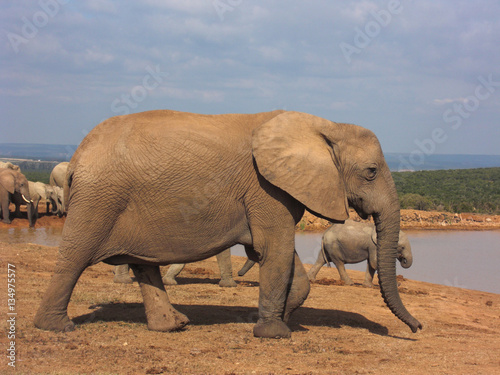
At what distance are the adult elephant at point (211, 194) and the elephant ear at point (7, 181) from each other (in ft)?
60.3

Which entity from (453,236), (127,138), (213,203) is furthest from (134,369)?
(453,236)

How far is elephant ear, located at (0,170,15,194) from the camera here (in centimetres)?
2348

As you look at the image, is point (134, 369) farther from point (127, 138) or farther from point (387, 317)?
point (387, 317)

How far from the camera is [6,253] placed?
520 inches

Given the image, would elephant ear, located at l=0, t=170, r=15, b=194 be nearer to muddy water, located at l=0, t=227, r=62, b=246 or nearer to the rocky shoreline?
muddy water, located at l=0, t=227, r=62, b=246

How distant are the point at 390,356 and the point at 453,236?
21969 mm

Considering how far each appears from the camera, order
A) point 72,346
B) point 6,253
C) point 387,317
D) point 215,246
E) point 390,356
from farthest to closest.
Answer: point 6,253, point 387,317, point 215,246, point 390,356, point 72,346

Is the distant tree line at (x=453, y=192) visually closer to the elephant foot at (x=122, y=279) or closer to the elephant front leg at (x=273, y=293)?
the elephant foot at (x=122, y=279)

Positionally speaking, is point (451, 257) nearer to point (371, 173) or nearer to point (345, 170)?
point (371, 173)

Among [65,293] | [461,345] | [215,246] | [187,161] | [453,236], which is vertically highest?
[187,161]

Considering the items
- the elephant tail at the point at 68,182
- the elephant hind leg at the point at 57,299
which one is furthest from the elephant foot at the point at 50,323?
the elephant tail at the point at 68,182

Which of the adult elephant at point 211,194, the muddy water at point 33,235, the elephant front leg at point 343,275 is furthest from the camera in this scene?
the muddy water at point 33,235

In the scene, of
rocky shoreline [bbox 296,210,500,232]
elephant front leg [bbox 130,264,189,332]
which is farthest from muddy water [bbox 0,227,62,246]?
elephant front leg [bbox 130,264,189,332]

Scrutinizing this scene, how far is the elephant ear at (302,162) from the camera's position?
667 cm
